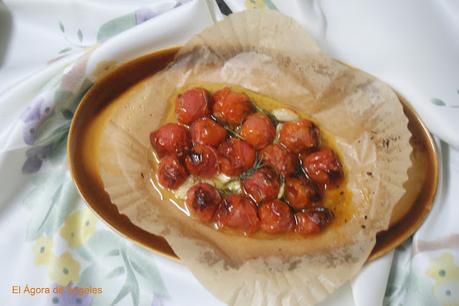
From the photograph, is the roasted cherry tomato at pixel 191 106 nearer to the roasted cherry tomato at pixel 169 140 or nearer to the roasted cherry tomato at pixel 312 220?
the roasted cherry tomato at pixel 169 140

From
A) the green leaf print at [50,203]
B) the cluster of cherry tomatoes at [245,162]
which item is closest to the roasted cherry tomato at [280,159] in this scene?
the cluster of cherry tomatoes at [245,162]

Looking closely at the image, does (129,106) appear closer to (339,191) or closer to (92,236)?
(92,236)

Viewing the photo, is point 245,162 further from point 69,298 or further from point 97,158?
point 69,298

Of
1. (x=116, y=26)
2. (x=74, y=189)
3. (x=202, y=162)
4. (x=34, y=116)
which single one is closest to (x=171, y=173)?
(x=202, y=162)

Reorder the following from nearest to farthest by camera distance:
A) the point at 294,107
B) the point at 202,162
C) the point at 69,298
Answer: the point at 69,298
the point at 202,162
the point at 294,107

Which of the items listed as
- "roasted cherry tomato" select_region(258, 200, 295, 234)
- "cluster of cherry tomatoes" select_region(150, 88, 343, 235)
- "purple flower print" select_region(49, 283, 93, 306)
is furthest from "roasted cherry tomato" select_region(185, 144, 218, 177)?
"purple flower print" select_region(49, 283, 93, 306)

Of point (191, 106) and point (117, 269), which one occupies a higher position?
point (191, 106)

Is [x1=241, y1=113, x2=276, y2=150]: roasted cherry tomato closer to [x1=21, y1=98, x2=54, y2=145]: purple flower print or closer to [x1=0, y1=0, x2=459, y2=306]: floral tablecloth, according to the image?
[x1=0, y1=0, x2=459, y2=306]: floral tablecloth
